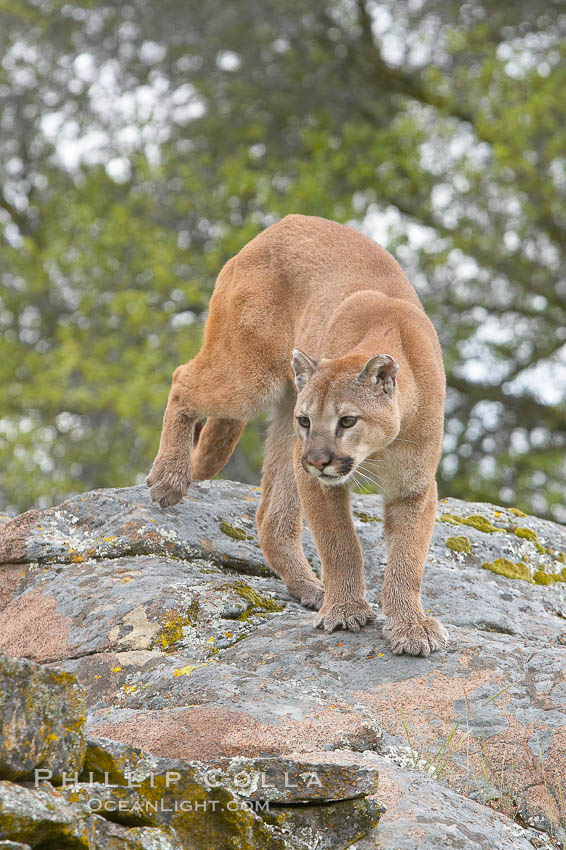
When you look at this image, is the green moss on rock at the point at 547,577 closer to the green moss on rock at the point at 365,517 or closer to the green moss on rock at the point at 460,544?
the green moss on rock at the point at 460,544

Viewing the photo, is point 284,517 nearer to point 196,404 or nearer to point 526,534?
point 196,404

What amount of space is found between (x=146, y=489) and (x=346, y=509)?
1502mm

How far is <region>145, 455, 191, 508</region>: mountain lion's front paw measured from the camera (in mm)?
6359

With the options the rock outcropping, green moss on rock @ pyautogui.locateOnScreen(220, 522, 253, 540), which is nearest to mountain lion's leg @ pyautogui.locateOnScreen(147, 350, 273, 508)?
the rock outcropping

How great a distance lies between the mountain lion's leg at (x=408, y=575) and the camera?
5.02 m

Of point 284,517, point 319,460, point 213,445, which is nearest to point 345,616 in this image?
point 319,460

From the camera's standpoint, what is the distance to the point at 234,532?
657cm

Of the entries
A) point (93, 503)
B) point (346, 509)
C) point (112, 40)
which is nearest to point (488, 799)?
point (346, 509)

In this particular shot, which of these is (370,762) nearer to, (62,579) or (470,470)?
(62,579)

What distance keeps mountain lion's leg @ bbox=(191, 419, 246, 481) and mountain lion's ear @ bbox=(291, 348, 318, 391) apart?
187cm

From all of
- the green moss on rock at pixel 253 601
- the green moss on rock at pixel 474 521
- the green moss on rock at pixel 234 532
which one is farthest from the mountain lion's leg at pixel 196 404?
the green moss on rock at pixel 474 521

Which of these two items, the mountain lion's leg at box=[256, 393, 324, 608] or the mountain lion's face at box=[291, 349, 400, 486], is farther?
the mountain lion's leg at box=[256, 393, 324, 608]

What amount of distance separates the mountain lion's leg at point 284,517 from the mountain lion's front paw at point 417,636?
0.95m

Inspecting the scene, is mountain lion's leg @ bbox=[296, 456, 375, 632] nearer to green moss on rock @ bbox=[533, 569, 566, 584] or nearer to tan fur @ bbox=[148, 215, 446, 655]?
tan fur @ bbox=[148, 215, 446, 655]
